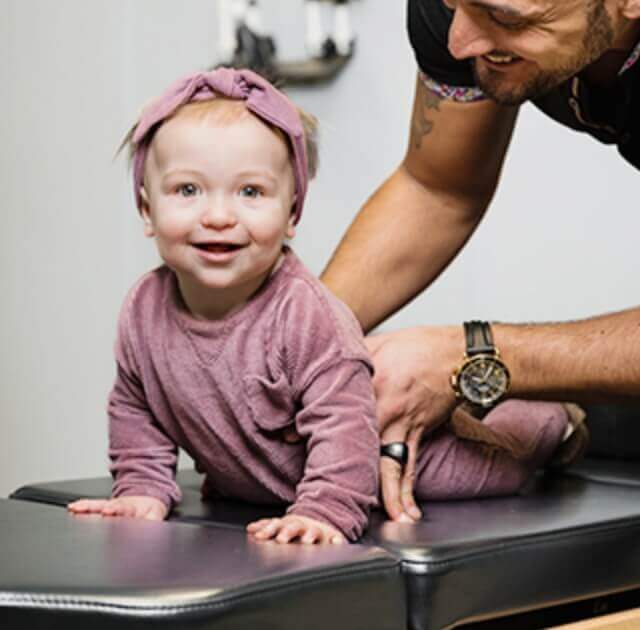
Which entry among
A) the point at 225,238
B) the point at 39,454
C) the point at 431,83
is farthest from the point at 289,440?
the point at 39,454

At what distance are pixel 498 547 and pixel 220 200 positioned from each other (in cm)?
46

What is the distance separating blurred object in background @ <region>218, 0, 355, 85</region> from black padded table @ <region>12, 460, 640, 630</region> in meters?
1.43

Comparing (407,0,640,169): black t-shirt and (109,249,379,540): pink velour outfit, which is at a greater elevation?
(407,0,640,169): black t-shirt

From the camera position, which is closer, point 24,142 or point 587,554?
point 587,554

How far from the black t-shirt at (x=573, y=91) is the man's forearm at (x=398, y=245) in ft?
0.64

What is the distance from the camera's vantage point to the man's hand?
4.96ft

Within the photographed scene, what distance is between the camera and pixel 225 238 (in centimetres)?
139

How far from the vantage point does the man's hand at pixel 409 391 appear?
4.96ft

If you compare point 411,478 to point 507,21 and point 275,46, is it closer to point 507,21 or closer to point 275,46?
point 507,21

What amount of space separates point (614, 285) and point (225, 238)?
4.10 feet

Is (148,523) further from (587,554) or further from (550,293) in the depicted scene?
(550,293)

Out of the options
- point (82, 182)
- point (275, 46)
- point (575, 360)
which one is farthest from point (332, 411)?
point (82, 182)

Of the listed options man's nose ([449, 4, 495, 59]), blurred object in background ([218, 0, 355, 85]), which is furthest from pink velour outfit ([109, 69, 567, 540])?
blurred object in background ([218, 0, 355, 85])

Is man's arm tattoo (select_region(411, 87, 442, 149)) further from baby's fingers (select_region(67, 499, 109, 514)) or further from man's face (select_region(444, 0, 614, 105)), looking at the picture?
baby's fingers (select_region(67, 499, 109, 514))
